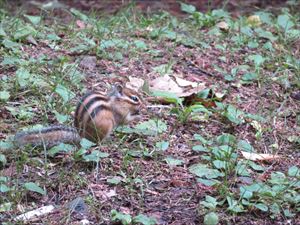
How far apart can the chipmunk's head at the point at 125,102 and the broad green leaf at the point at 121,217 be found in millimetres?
1029

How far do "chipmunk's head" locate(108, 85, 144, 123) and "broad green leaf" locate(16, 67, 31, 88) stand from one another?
0.77 m

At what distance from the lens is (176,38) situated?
705cm

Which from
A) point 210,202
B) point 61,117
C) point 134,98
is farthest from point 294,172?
point 61,117

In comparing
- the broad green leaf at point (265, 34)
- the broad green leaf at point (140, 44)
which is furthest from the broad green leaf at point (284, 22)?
the broad green leaf at point (140, 44)

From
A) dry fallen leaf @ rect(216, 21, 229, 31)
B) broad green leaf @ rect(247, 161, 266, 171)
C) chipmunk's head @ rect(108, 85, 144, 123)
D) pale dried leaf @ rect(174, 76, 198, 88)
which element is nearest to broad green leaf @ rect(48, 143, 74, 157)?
chipmunk's head @ rect(108, 85, 144, 123)

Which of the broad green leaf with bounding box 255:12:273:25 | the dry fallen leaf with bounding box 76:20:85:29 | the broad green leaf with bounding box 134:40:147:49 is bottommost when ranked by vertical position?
the broad green leaf with bounding box 255:12:273:25

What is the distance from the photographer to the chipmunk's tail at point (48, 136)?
4.73 meters

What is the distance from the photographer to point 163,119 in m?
5.60

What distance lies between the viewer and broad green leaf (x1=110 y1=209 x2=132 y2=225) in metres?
4.17

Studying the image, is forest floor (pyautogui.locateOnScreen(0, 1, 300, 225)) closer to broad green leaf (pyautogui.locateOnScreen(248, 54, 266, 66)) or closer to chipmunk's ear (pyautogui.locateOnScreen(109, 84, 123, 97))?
broad green leaf (pyautogui.locateOnScreen(248, 54, 266, 66))

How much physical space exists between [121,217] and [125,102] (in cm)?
119

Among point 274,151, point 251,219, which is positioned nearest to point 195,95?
point 274,151

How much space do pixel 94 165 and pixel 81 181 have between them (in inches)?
8.3

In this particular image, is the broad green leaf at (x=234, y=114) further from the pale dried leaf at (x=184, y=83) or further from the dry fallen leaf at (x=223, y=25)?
the dry fallen leaf at (x=223, y=25)
